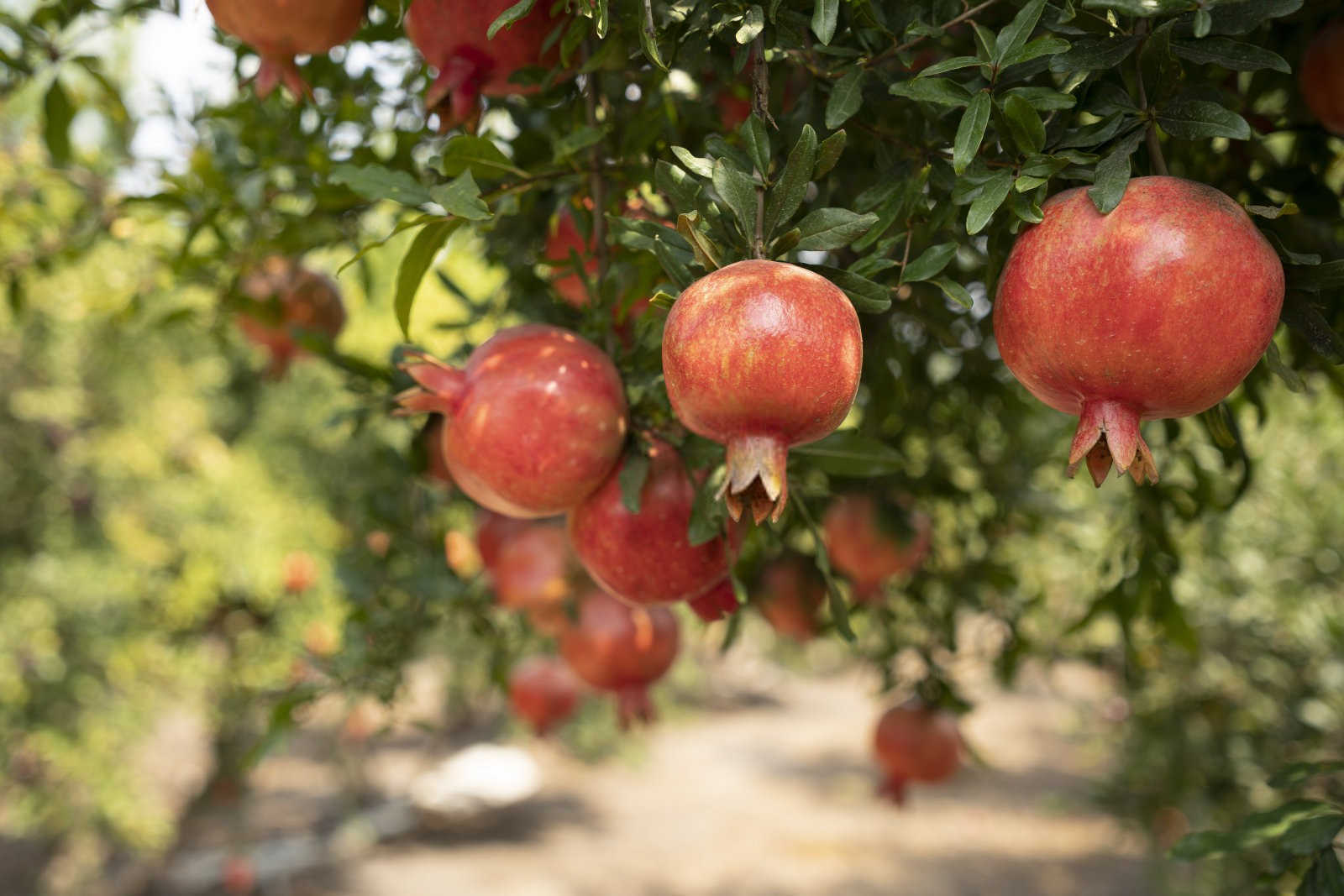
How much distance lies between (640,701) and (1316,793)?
1607 mm

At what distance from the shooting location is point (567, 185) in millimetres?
923

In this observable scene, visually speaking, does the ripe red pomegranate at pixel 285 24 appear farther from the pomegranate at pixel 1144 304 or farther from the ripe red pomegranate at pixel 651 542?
the pomegranate at pixel 1144 304

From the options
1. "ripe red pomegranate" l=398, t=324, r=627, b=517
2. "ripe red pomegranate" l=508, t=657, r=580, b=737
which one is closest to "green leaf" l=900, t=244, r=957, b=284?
"ripe red pomegranate" l=398, t=324, r=627, b=517

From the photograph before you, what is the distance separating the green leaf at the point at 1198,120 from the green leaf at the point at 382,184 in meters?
0.49

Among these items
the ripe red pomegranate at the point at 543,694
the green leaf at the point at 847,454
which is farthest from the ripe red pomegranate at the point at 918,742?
the green leaf at the point at 847,454

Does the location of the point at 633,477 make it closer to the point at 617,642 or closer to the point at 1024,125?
the point at 1024,125

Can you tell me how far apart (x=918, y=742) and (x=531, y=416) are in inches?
39.9

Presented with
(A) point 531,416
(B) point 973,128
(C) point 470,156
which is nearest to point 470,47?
(C) point 470,156

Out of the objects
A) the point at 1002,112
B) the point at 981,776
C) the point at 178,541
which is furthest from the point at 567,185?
the point at 981,776

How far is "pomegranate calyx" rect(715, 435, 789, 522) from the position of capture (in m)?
0.56

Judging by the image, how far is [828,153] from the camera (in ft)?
1.95

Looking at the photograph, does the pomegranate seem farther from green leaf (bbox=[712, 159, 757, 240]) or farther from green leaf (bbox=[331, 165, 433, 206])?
green leaf (bbox=[331, 165, 433, 206])

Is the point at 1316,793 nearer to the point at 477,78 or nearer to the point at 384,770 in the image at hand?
the point at 477,78

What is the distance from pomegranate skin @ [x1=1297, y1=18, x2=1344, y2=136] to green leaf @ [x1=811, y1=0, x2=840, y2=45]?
45 cm
